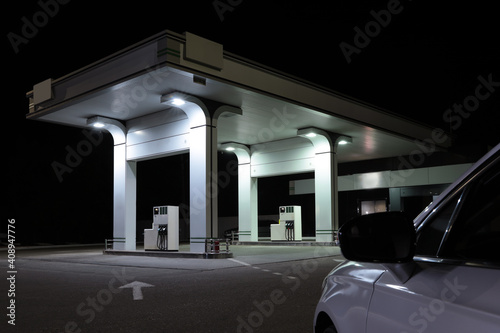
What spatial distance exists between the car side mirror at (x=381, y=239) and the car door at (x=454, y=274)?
10cm

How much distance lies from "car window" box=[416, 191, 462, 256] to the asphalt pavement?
4167 mm

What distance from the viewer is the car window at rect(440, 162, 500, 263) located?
5.09 feet

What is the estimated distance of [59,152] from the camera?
36.1 m

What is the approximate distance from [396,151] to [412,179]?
2901mm

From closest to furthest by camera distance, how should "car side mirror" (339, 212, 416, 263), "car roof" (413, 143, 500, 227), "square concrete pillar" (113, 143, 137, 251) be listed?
"car roof" (413, 143, 500, 227) < "car side mirror" (339, 212, 416, 263) < "square concrete pillar" (113, 143, 137, 251)

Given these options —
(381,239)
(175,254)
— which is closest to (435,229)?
(381,239)

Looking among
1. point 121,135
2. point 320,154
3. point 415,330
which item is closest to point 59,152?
point 121,135

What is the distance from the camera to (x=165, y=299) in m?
8.05

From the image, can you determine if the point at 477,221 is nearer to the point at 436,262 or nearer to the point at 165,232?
the point at 436,262

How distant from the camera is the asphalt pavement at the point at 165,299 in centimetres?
614

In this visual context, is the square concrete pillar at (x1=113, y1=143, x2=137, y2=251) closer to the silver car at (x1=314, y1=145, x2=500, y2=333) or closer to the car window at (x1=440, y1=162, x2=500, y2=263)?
the silver car at (x1=314, y1=145, x2=500, y2=333)

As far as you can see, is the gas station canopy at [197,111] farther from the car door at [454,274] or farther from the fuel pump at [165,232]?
the car door at [454,274]

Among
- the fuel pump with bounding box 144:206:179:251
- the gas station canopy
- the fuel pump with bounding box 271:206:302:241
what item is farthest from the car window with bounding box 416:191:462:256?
the fuel pump with bounding box 271:206:302:241

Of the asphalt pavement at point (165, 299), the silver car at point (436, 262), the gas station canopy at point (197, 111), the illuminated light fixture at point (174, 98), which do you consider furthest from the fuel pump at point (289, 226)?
the silver car at point (436, 262)
